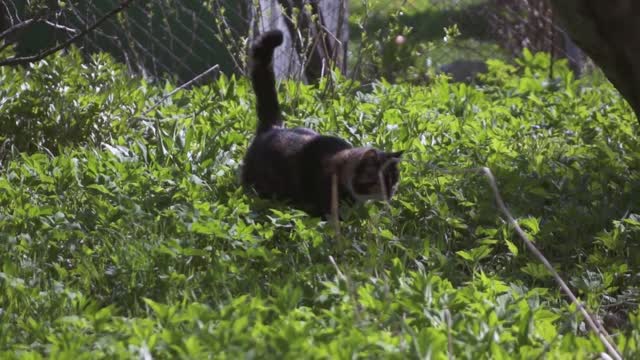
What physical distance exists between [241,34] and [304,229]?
373cm

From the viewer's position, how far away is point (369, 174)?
5.05 meters

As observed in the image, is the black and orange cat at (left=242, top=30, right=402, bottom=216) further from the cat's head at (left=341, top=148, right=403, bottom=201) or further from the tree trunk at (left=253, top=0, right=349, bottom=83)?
the tree trunk at (left=253, top=0, right=349, bottom=83)

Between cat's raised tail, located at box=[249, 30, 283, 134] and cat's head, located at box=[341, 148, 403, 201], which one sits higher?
cat's raised tail, located at box=[249, 30, 283, 134]

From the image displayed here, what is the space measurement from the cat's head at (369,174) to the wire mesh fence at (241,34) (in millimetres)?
1854

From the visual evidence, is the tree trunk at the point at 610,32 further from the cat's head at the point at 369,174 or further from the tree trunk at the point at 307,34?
the tree trunk at the point at 307,34

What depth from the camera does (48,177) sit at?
530cm

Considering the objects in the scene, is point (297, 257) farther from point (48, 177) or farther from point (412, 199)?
point (48, 177)

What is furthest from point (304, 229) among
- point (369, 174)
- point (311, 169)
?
point (311, 169)

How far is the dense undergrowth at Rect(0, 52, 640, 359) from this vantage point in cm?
344

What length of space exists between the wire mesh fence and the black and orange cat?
1.56 m

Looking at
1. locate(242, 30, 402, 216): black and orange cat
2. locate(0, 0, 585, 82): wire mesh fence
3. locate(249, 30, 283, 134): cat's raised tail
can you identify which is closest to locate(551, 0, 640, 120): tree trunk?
locate(242, 30, 402, 216): black and orange cat

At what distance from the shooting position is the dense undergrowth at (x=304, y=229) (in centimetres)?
344

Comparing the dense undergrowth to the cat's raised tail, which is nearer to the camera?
the dense undergrowth

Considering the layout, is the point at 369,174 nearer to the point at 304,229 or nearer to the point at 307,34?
the point at 304,229
